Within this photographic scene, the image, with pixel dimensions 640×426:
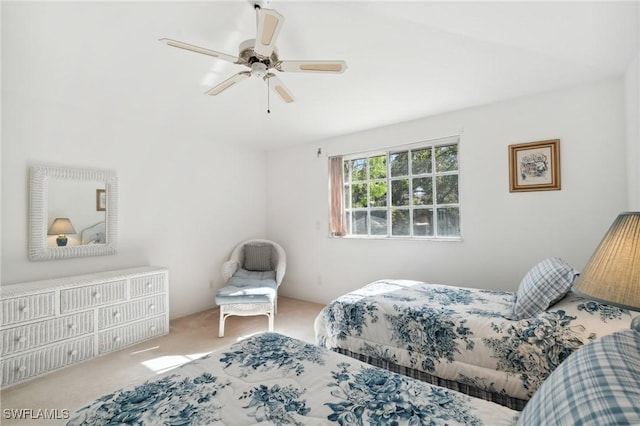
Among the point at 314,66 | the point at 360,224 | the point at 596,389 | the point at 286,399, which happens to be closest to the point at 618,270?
the point at 596,389

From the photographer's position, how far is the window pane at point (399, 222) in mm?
3688

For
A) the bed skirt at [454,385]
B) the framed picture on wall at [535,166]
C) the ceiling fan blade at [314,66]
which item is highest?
the ceiling fan blade at [314,66]

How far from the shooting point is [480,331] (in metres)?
1.78

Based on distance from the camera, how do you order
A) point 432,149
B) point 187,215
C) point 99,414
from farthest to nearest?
point 187,215, point 432,149, point 99,414

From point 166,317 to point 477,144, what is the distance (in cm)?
385

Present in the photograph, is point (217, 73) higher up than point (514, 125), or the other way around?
point (217, 73)

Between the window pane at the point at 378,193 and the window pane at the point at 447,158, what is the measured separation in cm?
72

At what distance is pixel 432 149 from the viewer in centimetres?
346

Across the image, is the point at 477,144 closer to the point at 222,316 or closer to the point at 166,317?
the point at 222,316

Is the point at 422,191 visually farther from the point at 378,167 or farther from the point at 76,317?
the point at 76,317

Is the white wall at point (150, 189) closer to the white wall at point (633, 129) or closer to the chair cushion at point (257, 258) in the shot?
the chair cushion at point (257, 258)

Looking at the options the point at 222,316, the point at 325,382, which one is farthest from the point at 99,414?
the point at 222,316

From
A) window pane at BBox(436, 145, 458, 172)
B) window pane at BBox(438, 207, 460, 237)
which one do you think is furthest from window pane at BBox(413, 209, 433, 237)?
window pane at BBox(436, 145, 458, 172)

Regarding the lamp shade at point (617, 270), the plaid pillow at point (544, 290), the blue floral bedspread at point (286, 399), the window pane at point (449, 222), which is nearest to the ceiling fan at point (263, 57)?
the lamp shade at point (617, 270)
